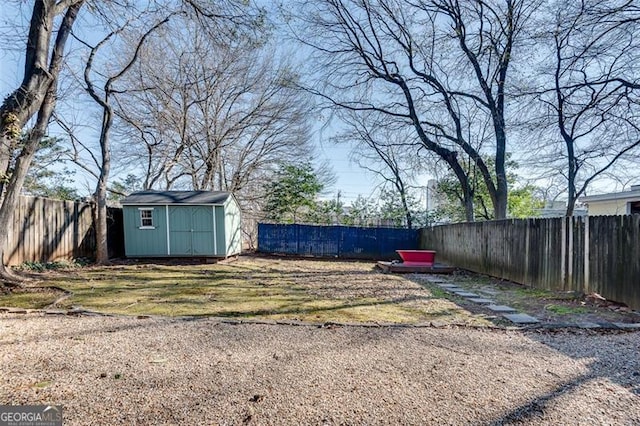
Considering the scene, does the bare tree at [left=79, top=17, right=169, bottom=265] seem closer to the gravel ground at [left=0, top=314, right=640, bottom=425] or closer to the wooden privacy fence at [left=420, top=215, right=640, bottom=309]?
the gravel ground at [left=0, top=314, right=640, bottom=425]

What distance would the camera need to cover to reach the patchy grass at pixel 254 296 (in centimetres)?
434

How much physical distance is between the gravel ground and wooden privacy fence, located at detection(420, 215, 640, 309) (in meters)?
1.63

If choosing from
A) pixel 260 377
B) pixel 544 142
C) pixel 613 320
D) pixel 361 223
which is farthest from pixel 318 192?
pixel 260 377

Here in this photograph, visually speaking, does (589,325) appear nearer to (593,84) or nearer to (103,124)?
(593,84)

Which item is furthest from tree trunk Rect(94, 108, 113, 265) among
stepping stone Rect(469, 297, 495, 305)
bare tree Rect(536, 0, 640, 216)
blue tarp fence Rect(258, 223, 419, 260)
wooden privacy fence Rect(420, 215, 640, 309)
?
bare tree Rect(536, 0, 640, 216)

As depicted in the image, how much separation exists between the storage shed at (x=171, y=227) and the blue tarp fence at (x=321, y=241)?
3583 mm

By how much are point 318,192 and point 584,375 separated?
52.2 ft

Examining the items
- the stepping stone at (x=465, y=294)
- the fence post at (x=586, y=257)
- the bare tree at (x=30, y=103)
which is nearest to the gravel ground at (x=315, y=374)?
the fence post at (x=586, y=257)

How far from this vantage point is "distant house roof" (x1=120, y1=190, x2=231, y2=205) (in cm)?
1068

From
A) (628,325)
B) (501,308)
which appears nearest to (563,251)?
(501,308)

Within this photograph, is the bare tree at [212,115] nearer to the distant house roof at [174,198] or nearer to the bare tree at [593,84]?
the distant house roof at [174,198]

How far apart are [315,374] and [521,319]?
300 cm

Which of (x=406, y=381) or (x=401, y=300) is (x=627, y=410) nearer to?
(x=406, y=381)

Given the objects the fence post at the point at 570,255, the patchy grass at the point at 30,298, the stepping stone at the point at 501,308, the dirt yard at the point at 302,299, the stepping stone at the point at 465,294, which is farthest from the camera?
the stepping stone at the point at 465,294
